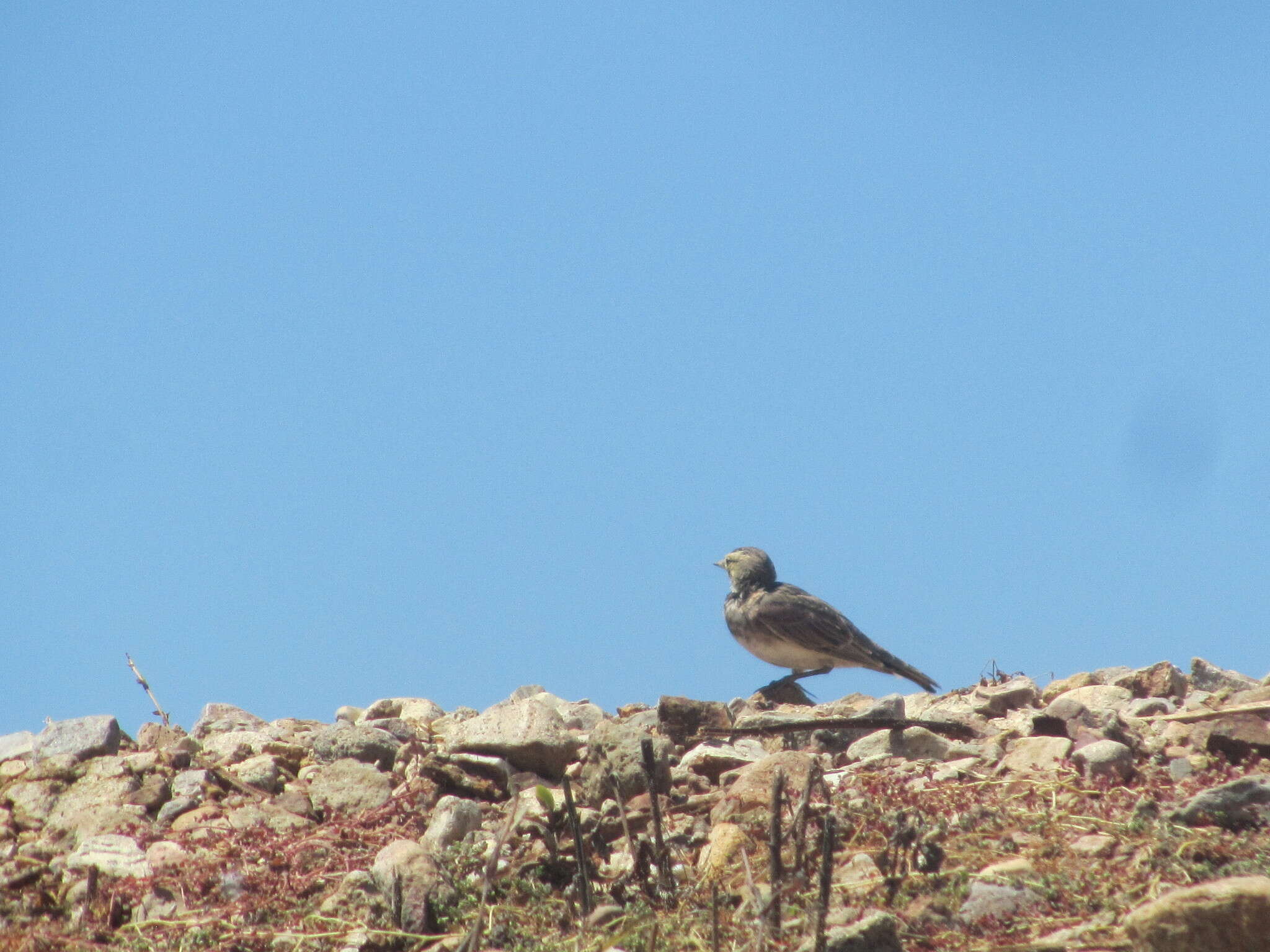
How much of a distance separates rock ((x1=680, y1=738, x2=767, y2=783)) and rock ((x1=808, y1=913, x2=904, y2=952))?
6.31 feet

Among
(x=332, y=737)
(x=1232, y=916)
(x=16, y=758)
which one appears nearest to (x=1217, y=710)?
(x=1232, y=916)

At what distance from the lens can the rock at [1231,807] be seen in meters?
4.36

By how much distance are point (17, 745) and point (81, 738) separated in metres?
0.59

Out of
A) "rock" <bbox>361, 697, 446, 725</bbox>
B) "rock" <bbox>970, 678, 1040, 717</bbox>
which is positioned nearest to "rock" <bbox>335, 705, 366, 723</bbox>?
"rock" <bbox>361, 697, 446, 725</bbox>

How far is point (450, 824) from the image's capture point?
486cm

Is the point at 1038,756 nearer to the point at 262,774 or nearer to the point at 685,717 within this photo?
the point at 685,717

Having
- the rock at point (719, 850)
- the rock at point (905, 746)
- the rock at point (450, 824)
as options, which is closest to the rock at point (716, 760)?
the rock at point (905, 746)

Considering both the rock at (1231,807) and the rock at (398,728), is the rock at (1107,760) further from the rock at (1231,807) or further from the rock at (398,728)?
the rock at (398,728)

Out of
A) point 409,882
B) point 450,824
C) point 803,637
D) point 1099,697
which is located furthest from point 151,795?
point 803,637

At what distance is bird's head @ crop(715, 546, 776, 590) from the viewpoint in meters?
14.3

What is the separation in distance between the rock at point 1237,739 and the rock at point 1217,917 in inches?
75.0

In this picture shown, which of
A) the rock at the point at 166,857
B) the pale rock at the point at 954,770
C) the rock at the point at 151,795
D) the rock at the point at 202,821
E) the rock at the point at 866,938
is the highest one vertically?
the rock at the point at 151,795

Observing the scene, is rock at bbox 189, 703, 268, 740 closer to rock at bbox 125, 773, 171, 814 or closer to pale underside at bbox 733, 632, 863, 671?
rock at bbox 125, 773, 171, 814

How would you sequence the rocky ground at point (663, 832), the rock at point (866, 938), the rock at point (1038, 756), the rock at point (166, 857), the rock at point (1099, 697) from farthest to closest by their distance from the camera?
the rock at point (1099, 697), the rock at point (1038, 756), the rock at point (166, 857), the rocky ground at point (663, 832), the rock at point (866, 938)
